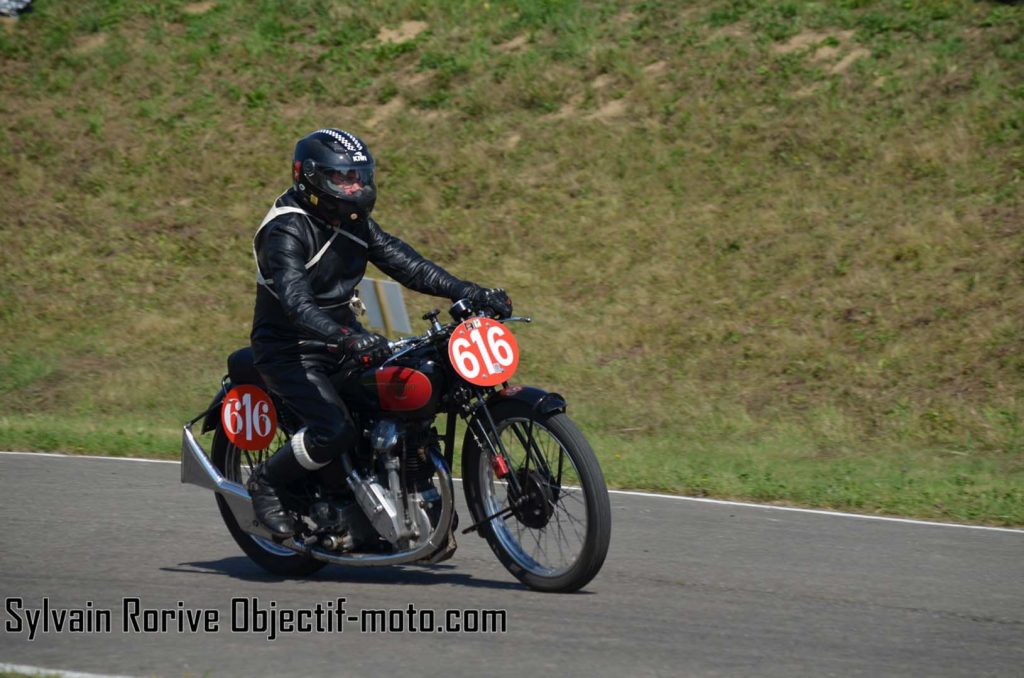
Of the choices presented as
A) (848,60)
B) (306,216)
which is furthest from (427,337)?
(848,60)

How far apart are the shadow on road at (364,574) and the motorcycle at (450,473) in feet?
0.56

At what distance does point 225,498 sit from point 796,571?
3.03 m

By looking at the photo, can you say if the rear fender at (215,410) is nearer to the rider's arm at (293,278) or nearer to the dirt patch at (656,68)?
the rider's arm at (293,278)

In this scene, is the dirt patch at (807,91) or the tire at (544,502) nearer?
the tire at (544,502)

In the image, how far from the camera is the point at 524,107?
2230 cm

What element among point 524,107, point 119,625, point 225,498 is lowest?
point 119,625

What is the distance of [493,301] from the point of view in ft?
20.7

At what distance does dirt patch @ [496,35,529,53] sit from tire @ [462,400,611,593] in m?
18.3

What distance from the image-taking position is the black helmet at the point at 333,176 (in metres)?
6.32

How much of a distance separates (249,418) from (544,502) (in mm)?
1742

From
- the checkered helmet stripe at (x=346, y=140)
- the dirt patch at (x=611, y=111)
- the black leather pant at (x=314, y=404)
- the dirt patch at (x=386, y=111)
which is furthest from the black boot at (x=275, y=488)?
the dirt patch at (x=386, y=111)

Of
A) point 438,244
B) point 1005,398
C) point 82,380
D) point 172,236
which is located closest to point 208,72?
point 172,236

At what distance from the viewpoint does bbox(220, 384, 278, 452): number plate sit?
22.5 ft

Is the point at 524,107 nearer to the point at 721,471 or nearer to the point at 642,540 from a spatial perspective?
the point at 721,471
